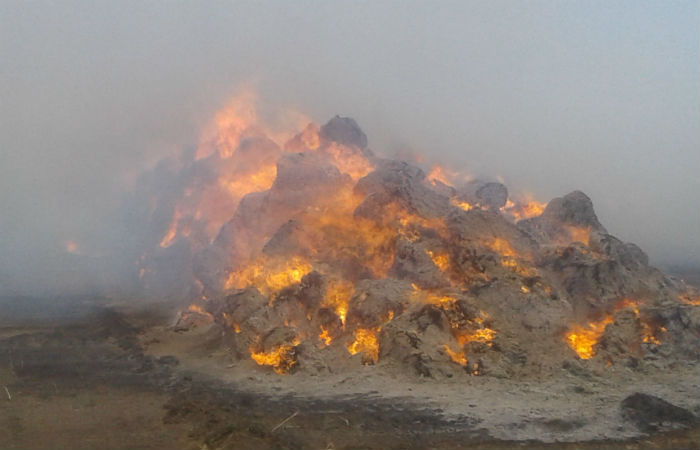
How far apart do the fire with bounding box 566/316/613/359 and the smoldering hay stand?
3.2 inches

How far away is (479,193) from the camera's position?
148 feet

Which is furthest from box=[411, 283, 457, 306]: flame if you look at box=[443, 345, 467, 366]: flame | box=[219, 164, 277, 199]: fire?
box=[219, 164, 277, 199]: fire

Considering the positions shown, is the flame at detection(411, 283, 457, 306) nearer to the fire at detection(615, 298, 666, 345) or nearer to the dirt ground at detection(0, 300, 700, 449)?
the dirt ground at detection(0, 300, 700, 449)

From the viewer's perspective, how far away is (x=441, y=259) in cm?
2873

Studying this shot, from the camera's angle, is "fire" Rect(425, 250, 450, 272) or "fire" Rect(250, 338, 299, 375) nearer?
"fire" Rect(250, 338, 299, 375)

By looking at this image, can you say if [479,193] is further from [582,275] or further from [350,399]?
[350,399]

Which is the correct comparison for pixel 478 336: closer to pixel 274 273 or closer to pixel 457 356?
pixel 457 356

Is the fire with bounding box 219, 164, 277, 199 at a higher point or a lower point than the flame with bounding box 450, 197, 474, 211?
higher

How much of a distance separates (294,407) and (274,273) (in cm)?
1198

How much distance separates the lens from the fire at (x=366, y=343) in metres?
23.9

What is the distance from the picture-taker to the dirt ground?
1564 centimetres

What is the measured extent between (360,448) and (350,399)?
172 inches

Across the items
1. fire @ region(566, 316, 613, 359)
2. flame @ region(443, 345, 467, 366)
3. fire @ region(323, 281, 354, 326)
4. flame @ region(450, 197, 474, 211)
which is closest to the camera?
flame @ region(443, 345, 467, 366)

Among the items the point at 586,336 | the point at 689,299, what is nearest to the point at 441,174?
the point at 689,299
